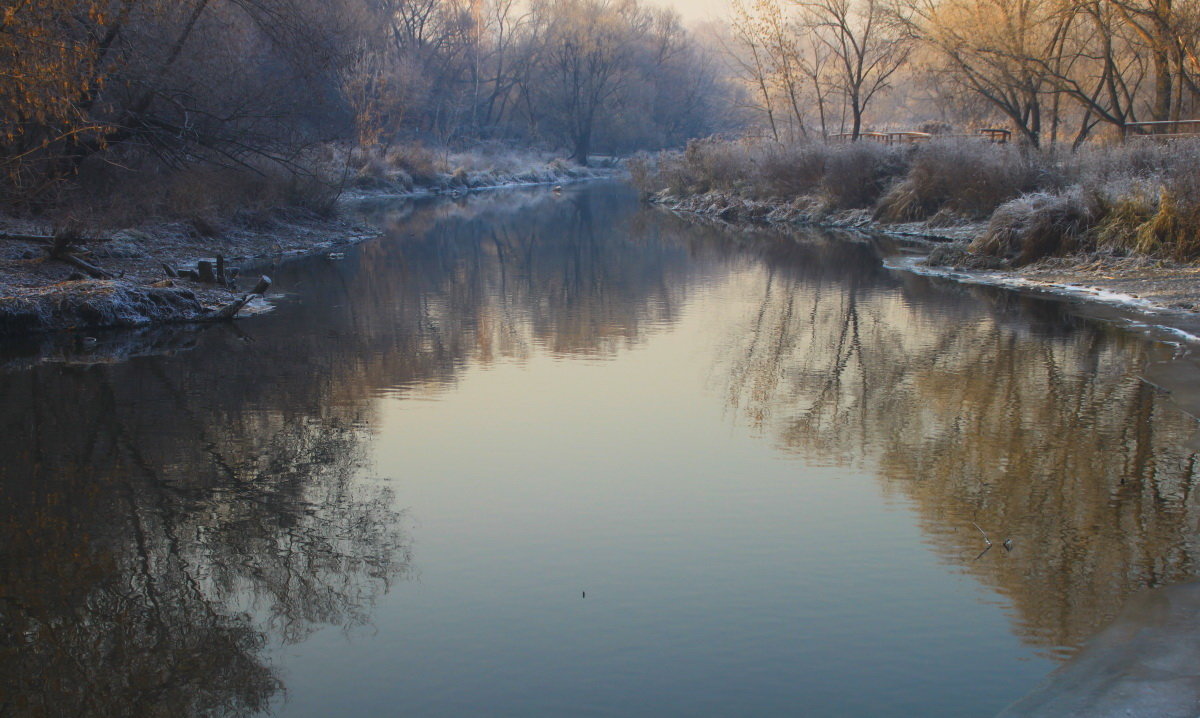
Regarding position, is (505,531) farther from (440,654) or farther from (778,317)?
(778,317)

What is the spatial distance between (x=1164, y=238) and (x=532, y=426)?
41.2 ft

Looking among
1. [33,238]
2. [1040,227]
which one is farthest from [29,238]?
[1040,227]

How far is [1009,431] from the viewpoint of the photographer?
9430 millimetres

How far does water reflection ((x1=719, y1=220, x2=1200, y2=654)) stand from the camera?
6.54m

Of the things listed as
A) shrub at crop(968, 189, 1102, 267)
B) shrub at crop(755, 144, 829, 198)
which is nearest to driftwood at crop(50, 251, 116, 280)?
shrub at crop(968, 189, 1102, 267)

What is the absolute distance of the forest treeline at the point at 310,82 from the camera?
15.2 meters

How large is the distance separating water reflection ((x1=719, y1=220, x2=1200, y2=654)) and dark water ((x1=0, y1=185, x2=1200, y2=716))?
0.14 feet

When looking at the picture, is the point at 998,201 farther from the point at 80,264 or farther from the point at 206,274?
the point at 80,264

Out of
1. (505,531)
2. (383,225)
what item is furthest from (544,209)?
(505,531)

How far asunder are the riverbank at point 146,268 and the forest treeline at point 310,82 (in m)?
1.08

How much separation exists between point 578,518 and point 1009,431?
4208mm

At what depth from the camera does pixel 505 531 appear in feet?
24.0

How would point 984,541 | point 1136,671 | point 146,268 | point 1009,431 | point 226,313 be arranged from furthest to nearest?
point 146,268, point 226,313, point 1009,431, point 984,541, point 1136,671

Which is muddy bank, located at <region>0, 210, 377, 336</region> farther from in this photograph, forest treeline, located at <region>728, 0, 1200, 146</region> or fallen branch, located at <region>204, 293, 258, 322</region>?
forest treeline, located at <region>728, 0, 1200, 146</region>
